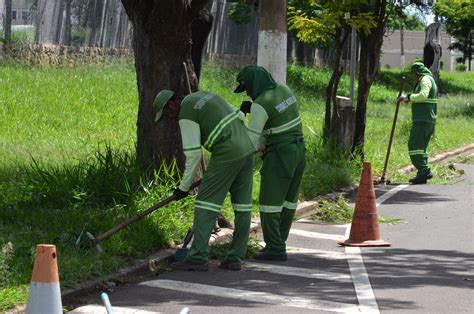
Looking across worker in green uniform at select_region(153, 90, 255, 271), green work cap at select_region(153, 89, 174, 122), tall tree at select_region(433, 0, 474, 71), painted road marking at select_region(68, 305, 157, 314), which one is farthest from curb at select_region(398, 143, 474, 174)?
tall tree at select_region(433, 0, 474, 71)

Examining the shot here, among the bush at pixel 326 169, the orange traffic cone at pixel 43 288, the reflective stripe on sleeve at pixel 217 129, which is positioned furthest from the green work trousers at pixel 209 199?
the bush at pixel 326 169

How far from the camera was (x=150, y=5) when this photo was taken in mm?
11875

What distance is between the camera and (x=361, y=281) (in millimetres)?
9305

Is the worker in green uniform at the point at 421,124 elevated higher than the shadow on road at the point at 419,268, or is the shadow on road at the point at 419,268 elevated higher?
the worker in green uniform at the point at 421,124

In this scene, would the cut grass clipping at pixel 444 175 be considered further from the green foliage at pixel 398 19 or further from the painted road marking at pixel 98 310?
the painted road marking at pixel 98 310

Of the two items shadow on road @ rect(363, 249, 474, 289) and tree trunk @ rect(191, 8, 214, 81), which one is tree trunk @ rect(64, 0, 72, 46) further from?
shadow on road @ rect(363, 249, 474, 289)

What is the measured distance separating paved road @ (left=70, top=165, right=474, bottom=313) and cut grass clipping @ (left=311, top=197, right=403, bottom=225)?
491mm

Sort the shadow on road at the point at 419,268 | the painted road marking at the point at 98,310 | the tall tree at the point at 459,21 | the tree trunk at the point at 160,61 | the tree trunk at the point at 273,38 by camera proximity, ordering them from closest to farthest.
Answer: the painted road marking at the point at 98,310
the shadow on road at the point at 419,268
the tree trunk at the point at 160,61
the tree trunk at the point at 273,38
the tall tree at the point at 459,21

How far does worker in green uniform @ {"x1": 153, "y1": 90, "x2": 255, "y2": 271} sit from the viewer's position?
9484mm

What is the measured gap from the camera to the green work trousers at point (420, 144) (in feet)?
56.3

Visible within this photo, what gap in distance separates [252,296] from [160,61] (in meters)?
4.07

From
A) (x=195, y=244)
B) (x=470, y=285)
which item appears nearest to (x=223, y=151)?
(x=195, y=244)

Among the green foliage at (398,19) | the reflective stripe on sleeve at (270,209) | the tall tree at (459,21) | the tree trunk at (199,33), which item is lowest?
the reflective stripe on sleeve at (270,209)

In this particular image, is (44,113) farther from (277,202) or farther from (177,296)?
(177,296)
